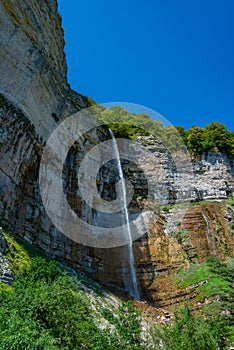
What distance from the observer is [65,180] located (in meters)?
21.7

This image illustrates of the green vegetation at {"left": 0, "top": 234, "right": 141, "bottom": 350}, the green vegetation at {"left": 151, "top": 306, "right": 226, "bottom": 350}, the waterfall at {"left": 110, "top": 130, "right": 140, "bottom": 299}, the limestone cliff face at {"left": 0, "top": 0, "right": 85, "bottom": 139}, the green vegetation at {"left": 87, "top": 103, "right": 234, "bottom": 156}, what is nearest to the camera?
the green vegetation at {"left": 0, "top": 234, "right": 141, "bottom": 350}

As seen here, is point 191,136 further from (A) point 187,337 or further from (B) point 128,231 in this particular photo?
(A) point 187,337

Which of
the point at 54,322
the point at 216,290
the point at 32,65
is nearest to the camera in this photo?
the point at 54,322

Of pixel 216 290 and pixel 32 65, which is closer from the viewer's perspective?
pixel 216 290

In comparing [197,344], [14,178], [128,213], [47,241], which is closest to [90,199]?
[128,213]

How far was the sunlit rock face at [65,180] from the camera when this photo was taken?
17453mm

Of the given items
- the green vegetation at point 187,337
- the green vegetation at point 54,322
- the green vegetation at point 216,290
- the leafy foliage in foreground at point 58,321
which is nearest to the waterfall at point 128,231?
the green vegetation at point 216,290

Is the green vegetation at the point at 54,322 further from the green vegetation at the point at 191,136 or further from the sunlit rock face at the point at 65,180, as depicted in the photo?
the green vegetation at the point at 191,136

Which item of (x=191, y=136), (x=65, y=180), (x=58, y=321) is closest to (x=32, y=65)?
(x=65, y=180)

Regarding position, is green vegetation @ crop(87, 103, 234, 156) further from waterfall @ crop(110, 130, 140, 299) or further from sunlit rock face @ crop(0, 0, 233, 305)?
waterfall @ crop(110, 130, 140, 299)

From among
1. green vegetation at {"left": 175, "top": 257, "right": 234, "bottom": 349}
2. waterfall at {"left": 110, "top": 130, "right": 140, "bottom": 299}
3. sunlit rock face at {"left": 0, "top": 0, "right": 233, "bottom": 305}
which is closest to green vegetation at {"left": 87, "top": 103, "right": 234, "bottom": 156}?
sunlit rock face at {"left": 0, "top": 0, "right": 233, "bottom": 305}

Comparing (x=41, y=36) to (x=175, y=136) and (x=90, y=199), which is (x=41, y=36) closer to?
(x=90, y=199)

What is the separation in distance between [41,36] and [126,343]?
2068cm

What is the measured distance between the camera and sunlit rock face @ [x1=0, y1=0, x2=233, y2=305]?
687 inches
